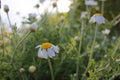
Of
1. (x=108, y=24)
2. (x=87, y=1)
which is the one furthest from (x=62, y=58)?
(x=108, y=24)

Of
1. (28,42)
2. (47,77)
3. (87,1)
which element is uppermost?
(87,1)

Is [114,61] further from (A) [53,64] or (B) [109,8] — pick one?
(B) [109,8]

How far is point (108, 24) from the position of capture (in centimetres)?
378

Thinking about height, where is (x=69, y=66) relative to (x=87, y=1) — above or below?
below

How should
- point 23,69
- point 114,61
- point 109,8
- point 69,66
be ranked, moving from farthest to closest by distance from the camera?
point 109,8
point 69,66
point 23,69
point 114,61

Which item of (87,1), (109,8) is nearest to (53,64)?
(87,1)

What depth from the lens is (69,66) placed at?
96.4 inches

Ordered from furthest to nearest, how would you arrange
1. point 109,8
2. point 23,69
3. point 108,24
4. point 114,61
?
point 109,8 → point 108,24 → point 23,69 → point 114,61

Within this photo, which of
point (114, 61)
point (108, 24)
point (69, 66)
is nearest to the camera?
point (114, 61)

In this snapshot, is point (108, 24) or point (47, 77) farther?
point (108, 24)

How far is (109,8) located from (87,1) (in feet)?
6.90

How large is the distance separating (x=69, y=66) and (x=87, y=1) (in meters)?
1.18

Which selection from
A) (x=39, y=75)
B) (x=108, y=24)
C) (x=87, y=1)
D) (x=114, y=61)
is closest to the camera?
(x=114, y=61)

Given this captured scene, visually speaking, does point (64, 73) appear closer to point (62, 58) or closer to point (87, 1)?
point (62, 58)
